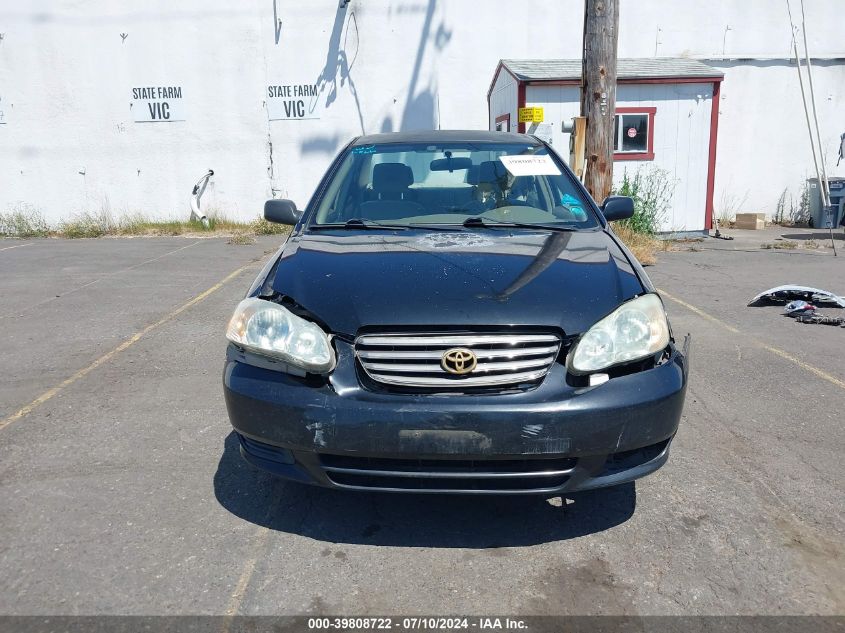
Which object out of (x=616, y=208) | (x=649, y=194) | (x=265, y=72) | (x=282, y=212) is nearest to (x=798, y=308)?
(x=616, y=208)

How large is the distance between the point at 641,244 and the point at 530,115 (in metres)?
2.42

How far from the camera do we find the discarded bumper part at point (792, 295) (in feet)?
23.2

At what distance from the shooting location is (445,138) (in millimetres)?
4570

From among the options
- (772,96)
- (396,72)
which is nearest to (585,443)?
(396,72)

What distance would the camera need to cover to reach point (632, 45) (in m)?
14.3

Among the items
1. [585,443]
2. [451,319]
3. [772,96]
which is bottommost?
[585,443]

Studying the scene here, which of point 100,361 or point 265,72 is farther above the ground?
point 265,72

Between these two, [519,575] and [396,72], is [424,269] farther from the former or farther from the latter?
[396,72]

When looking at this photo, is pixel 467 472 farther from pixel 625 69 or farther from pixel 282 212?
pixel 625 69

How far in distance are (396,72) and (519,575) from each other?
42.0 ft

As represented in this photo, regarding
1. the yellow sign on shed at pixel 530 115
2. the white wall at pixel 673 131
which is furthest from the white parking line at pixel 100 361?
the white wall at pixel 673 131

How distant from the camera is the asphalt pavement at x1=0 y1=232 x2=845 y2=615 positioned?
2.59 metres

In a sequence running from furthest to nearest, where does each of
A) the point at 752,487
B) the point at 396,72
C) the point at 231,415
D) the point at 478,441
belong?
the point at 396,72, the point at 752,487, the point at 231,415, the point at 478,441

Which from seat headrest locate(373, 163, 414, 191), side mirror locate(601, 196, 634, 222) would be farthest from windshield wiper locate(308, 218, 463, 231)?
side mirror locate(601, 196, 634, 222)
